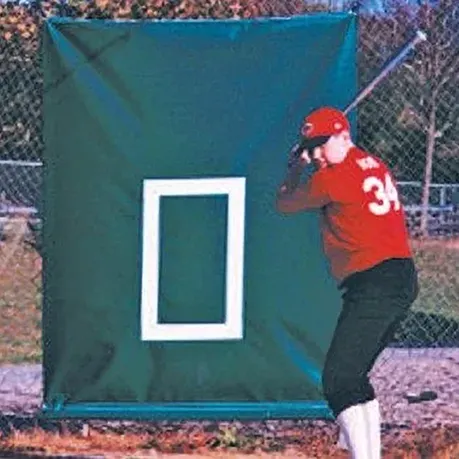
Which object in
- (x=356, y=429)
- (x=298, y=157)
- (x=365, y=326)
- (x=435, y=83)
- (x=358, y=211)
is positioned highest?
(x=435, y=83)

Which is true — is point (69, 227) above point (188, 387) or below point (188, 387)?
above

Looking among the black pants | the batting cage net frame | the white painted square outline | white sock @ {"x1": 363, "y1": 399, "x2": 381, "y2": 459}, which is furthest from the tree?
white sock @ {"x1": 363, "y1": 399, "x2": 381, "y2": 459}

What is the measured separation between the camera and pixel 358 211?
6.43 metres

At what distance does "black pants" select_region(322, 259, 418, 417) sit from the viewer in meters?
6.42

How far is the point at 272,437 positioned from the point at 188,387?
626 millimetres

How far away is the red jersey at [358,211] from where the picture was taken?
6422 millimetres

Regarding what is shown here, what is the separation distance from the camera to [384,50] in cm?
738

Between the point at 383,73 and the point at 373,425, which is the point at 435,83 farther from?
the point at 373,425

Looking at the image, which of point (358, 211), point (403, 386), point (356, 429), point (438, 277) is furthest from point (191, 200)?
point (438, 277)

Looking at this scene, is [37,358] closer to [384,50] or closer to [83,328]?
[83,328]

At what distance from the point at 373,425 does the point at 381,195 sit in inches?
37.5

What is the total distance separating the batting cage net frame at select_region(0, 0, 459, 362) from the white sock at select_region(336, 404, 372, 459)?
1309mm

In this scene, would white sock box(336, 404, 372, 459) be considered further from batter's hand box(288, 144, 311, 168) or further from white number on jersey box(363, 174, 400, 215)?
batter's hand box(288, 144, 311, 168)

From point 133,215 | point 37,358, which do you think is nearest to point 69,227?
point 133,215
